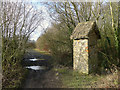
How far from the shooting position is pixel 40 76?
4066mm

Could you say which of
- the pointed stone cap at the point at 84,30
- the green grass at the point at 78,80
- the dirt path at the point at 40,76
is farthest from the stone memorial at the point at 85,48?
the dirt path at the point at 40,76

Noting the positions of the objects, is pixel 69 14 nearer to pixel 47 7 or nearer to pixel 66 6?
pixel 66 6

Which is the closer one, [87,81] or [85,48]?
[87,81]

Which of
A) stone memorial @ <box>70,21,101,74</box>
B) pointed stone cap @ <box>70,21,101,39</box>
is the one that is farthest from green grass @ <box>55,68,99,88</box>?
pointed stone cap @ <box>70,21,101,39</box>

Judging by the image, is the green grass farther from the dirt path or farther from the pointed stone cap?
the pointed stone cap

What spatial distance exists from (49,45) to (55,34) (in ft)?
2.81

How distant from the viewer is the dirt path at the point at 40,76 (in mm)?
3468

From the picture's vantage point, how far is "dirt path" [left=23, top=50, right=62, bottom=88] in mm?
3468

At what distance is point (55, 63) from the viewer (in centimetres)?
605

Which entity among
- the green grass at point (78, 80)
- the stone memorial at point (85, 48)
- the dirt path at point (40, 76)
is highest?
the stone memorial at point (85, 48)

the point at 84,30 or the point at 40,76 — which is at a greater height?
the point at 84,30

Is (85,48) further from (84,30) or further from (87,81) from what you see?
(87,81)

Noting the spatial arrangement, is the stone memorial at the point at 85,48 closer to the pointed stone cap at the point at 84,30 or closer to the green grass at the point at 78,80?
the pointed stone cap at the point at 84,30

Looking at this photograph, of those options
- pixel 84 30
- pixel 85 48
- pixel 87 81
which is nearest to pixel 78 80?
pixel 87 81
